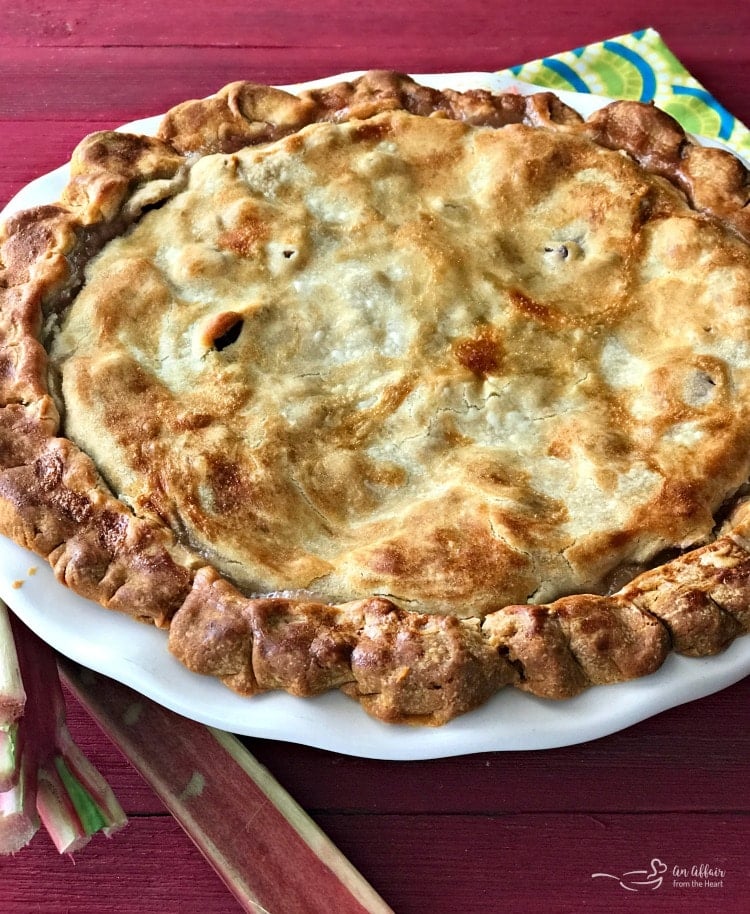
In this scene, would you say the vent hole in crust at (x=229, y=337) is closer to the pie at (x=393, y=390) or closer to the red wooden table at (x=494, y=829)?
Answer: the pie at (x=393, y=390)

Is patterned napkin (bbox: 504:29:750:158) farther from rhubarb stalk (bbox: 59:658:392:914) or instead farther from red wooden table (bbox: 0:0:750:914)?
rhubarb stalk (bbox: 59:658:392:914)

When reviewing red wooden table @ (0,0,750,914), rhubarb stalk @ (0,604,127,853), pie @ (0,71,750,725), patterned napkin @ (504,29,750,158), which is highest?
patterned napkin @ (504,29,750,158)

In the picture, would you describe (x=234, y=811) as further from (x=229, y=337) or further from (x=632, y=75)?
(x=632, y=75)

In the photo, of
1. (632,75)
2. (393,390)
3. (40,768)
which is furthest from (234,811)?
(632,75)

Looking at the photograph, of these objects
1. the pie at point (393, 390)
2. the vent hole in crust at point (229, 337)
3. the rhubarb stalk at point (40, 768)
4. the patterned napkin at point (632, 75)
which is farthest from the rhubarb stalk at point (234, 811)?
the patterned napkin at point (632, 75)

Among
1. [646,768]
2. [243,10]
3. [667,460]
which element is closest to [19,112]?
[243,10]

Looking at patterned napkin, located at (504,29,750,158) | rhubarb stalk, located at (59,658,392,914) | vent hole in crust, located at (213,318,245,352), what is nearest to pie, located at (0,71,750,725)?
vent hole in crust, located at (213,318,245,352)
